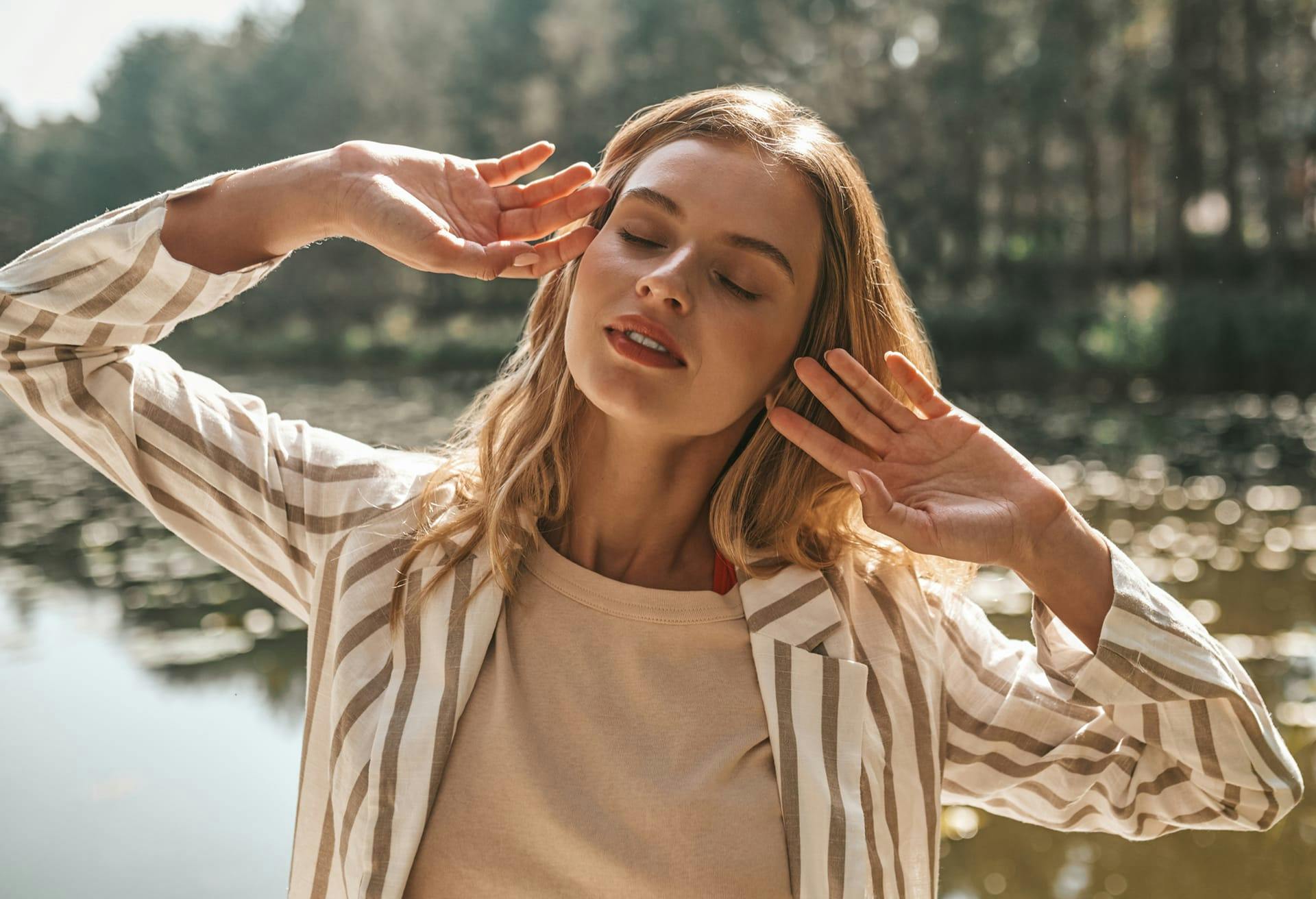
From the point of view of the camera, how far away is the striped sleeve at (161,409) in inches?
51.0

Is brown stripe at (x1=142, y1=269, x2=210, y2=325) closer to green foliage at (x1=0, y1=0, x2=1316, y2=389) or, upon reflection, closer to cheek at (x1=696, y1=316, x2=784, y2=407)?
cheek at (x1=696, y1=316, x2=784, y2=407)

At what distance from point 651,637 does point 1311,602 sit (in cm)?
408

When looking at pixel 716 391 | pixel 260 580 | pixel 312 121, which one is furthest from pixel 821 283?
pixel 312 121

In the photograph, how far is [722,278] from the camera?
4.71ft

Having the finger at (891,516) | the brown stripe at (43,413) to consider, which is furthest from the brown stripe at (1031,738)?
the brown stripe at (43,413)

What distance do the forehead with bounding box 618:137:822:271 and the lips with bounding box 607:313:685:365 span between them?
0.16 metres

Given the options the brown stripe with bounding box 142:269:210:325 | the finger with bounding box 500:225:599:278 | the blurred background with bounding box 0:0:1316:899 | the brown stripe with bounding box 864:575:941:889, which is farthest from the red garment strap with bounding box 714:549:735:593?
the blurred background with bounding box 0:0:1316:899

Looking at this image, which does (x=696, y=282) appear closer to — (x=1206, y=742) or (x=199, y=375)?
(x=199, y=375)

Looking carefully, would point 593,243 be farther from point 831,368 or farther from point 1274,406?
point 1274,406

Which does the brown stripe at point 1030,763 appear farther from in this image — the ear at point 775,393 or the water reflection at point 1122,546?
the water reflection at point 1122,546

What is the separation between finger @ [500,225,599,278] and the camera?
1.36 metres

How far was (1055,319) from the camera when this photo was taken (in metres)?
12.2

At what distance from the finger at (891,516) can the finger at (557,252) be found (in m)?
0.44

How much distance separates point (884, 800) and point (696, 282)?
0.64 metres
